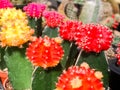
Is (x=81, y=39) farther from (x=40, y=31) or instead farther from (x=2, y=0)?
(x=2, y=0)

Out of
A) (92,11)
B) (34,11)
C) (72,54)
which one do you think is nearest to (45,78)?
(72,54)

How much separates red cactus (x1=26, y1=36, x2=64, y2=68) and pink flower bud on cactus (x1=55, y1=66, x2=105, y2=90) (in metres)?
0.17

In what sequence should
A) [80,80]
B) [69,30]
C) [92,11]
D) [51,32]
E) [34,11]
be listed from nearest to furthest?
[80,80], [69,30], [51,32], [34,11], [92,11]

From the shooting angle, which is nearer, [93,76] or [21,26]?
[93,76]

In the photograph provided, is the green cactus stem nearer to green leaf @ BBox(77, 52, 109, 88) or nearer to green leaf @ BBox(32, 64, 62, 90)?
green leaf @ BBox(77, 52, 109, 88)

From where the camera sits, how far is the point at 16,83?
1603 millimetres

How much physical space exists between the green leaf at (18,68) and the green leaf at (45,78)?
0.23 meters

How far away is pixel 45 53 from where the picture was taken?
1.30 meters

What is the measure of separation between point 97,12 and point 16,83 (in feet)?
8.36

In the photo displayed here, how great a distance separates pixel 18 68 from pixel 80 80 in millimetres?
556

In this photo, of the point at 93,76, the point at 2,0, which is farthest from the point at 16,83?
the point at 2,0

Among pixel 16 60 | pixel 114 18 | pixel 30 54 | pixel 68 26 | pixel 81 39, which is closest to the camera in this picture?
pixel 30 54

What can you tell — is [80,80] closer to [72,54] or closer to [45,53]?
[45,53]

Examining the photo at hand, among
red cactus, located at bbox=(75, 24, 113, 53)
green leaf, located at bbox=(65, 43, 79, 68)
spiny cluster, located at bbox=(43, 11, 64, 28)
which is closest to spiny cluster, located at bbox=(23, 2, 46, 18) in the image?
spiny cluster, located at bbox=(43, 11, 64, 28)
